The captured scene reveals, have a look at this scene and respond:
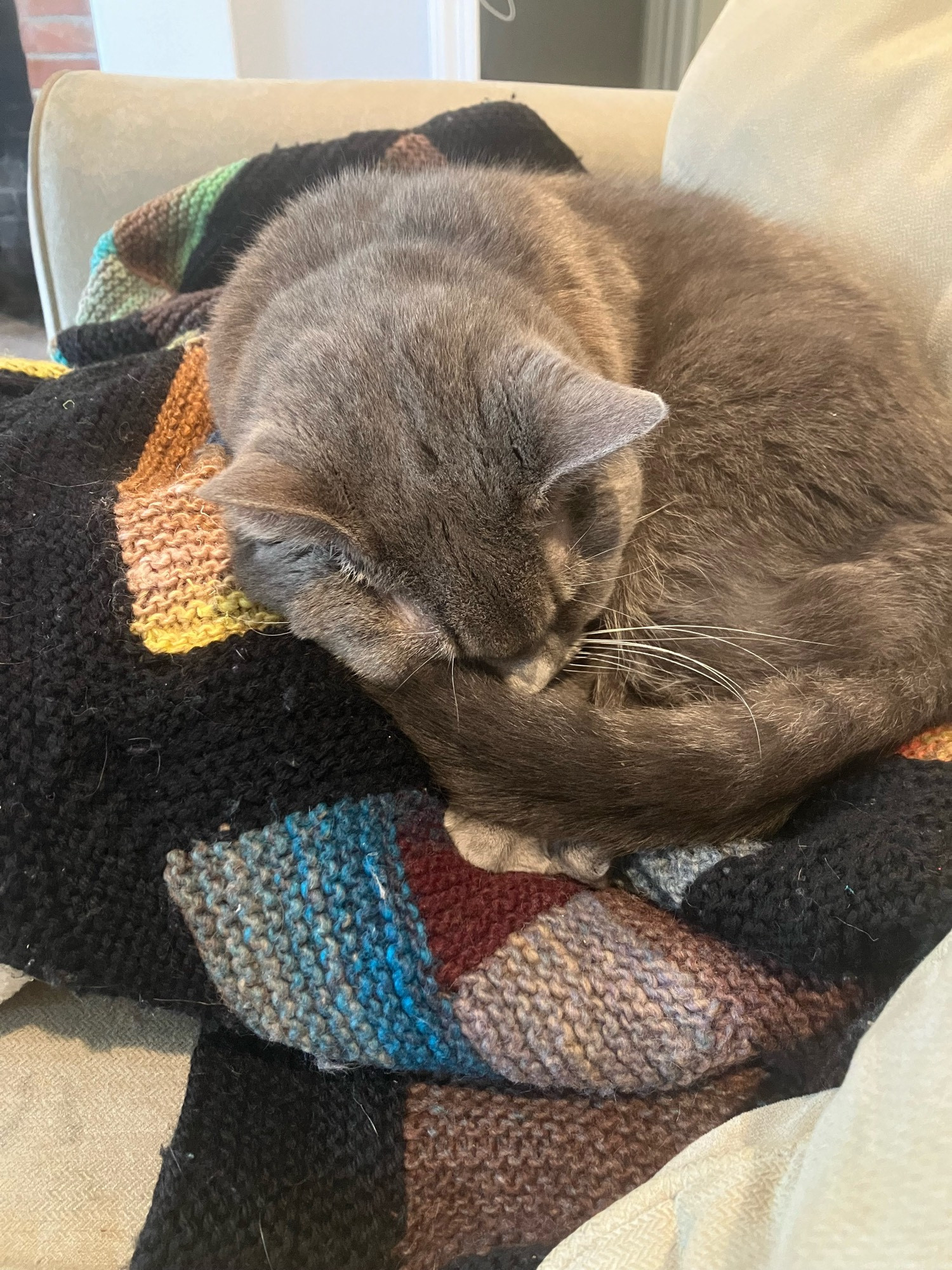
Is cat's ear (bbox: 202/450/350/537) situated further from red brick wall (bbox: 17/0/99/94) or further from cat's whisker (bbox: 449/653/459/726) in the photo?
red brick wall (bbox: 17/0/99/94)

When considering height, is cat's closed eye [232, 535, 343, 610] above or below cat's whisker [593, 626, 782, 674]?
above

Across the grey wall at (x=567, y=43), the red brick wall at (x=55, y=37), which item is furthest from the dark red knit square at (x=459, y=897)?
the red brick wall at (x=55, y=37)

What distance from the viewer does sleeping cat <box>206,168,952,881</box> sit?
2.62 feet

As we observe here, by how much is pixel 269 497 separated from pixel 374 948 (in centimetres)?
41

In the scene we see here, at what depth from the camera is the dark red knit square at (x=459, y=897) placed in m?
0.76

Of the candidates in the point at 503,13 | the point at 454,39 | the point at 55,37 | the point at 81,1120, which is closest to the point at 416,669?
the point at 81,1120

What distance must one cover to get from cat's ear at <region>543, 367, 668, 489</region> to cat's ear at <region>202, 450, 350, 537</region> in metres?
0.22

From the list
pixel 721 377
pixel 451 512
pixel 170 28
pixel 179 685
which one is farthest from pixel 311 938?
pixel 170 28

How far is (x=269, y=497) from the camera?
0.73 meters

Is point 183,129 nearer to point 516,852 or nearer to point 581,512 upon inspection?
Result: point 581,512

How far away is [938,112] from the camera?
1.12 m

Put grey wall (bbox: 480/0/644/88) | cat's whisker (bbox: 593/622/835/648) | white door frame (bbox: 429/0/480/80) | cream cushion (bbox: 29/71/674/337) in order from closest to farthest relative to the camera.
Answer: cat's whisker (bbox: 593/622/835/648)
cream cushion (bbox: 29/71/674/337)
white door frame (bbox: 429/0/480/80)
grey wall (bbox: 480/0/644/88)

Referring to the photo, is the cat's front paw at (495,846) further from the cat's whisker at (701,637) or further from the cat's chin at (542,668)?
the cat's whisker at (701,637)

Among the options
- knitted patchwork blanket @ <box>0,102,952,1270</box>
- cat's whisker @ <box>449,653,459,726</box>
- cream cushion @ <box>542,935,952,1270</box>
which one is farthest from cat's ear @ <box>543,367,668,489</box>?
cream cushion @ <box>542,935,952,1270</box>
